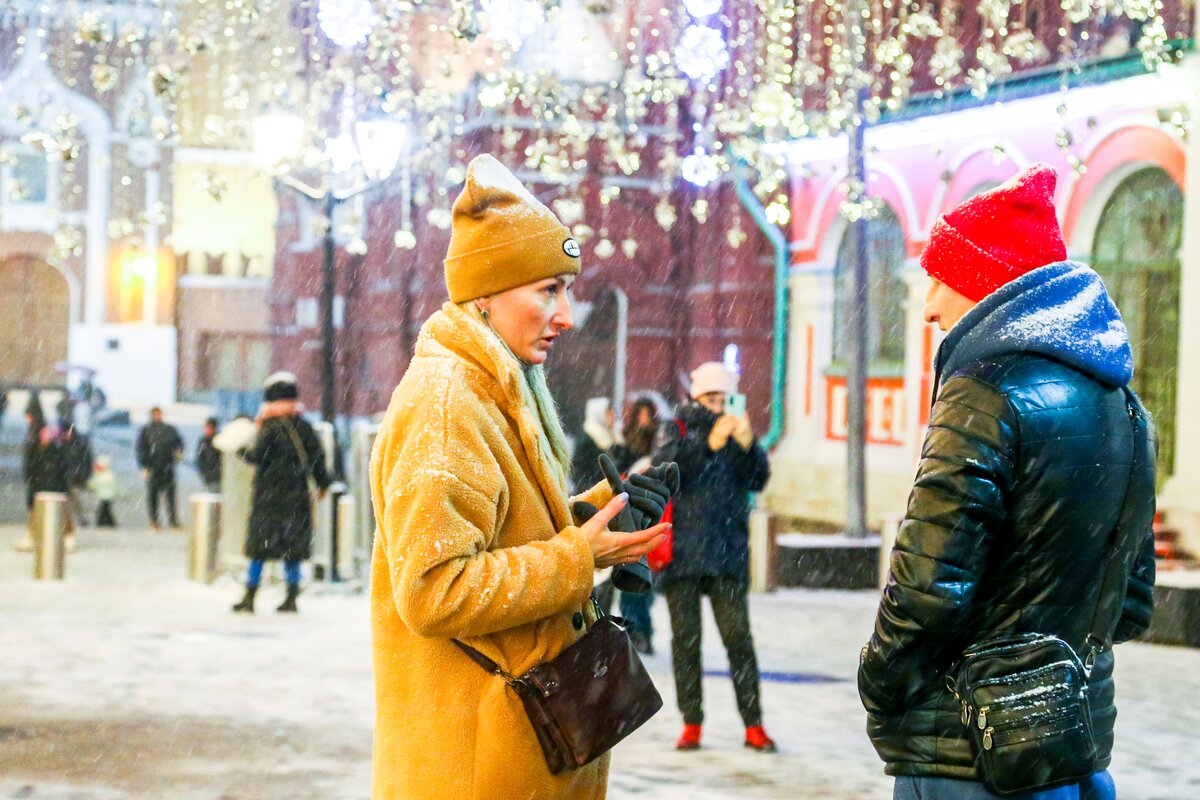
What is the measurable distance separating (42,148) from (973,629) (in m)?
10.1

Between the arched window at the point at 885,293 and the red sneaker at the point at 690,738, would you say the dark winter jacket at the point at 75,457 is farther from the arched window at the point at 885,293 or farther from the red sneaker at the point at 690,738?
the red sneaker at the point at 690,738

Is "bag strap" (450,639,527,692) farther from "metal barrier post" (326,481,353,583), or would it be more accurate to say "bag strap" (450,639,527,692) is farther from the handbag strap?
"metal barrier post" (326,481,353,583)

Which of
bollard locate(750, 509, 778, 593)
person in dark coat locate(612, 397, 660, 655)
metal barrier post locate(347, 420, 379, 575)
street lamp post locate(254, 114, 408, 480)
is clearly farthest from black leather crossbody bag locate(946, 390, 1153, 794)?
street lamp post locate(254, 114, 408, 480)

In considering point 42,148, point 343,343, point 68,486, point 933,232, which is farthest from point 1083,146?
point 343,343

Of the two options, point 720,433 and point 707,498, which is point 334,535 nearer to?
point 720,433

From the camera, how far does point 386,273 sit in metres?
30.2

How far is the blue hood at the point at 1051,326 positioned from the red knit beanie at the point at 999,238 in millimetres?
63

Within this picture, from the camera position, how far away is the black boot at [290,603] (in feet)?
38.4

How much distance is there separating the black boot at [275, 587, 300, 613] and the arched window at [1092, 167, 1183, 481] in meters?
8.69

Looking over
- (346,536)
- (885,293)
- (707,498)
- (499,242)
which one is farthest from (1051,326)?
(885,293)

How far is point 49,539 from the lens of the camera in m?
13.7

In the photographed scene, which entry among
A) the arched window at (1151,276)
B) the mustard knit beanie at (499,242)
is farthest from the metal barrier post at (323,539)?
the mustard knit beanie at (499,242)

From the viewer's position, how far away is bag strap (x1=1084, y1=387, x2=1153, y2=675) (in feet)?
9.34

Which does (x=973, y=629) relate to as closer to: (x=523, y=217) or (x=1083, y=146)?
(x=523, y=217)
